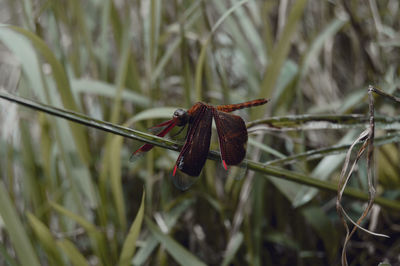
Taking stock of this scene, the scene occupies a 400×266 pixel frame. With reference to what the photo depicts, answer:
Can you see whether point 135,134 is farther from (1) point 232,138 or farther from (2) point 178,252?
(2) point 178,252

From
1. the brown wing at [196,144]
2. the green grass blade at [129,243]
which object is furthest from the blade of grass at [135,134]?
the green grass blade at [129,243]

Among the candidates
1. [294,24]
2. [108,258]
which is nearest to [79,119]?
[108,258]

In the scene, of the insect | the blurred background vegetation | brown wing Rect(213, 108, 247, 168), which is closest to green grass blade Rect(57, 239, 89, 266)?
the blurred background vegetation

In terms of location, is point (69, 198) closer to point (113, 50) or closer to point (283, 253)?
point (283, 253)

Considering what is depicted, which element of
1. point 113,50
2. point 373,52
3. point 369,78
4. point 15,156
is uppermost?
point 113,50

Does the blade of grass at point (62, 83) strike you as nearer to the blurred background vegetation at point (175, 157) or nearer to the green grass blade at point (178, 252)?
the blurred background vegetation at point (175, 157)

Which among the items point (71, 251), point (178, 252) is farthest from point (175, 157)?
point (71, 251)
